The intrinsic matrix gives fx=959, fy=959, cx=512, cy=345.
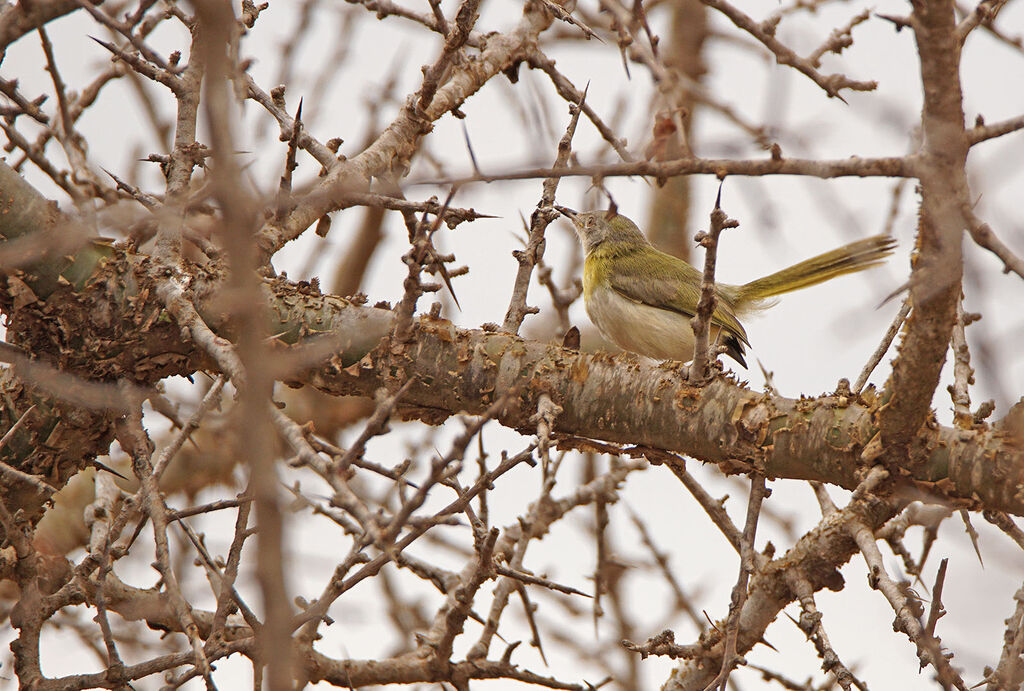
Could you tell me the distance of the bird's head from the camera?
255 inches

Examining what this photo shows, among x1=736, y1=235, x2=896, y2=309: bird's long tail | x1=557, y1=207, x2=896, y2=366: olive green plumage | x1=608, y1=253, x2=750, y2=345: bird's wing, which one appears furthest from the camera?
x1=608, y1=253, x2=750, y2=345: bird's wing

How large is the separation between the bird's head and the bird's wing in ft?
1.68

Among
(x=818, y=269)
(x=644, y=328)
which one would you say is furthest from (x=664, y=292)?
(x=818, y=269)

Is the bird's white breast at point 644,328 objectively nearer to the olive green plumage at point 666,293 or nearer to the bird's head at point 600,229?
the olive green plumage at point 666,293

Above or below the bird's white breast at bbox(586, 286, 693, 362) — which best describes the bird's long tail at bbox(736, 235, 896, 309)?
above

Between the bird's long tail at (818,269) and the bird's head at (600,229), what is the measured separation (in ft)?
2.72

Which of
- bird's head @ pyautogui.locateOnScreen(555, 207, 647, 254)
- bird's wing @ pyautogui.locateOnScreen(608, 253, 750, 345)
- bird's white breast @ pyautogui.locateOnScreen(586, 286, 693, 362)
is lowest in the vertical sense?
bird's white breast @ pyautogui.locateOnScreen(586, 286, 693, 362)

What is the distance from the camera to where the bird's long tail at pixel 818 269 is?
518 cm

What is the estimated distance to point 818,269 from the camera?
562 centimetres

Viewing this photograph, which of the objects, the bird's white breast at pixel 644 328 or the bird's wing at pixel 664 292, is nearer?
the bird's white breast at pixel 644 328

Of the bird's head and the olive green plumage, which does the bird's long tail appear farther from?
the bird's head

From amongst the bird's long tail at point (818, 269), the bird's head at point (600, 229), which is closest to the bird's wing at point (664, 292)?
the bird's long tail at point (818, 269)

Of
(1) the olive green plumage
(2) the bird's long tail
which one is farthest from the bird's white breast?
(2) the bird's long tail

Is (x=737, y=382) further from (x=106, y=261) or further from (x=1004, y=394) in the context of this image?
(x=106, y=261)
